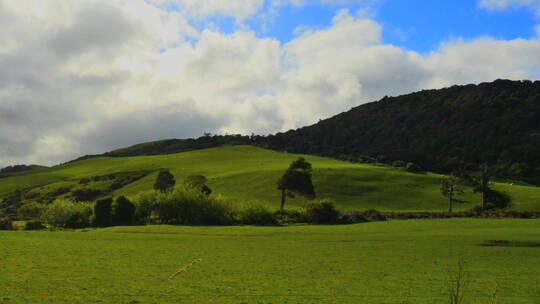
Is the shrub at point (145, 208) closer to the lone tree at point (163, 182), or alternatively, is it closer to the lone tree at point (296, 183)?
the lone tree at point (296, 183)

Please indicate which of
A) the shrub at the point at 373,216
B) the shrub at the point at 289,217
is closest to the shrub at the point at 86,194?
the shrub at the point at 289,217

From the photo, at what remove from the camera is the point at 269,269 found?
38.5 metres

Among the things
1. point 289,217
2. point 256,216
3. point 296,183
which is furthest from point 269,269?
point 296,183

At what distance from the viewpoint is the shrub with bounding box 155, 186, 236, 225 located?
101m

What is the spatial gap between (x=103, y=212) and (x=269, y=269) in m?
72.5

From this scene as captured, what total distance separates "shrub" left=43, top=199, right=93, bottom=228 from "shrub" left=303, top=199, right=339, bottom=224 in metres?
43.6

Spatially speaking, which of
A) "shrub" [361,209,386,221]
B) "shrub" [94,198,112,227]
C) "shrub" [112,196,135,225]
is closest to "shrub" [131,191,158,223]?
"shrub" [112,196,135,225]

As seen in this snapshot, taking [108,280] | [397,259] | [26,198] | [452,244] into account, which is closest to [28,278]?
[108,280]

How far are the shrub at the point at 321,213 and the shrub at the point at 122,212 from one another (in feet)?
114

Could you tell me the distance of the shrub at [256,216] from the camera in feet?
322

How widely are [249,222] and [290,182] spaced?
1183 inches

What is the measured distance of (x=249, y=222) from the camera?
9844 cm

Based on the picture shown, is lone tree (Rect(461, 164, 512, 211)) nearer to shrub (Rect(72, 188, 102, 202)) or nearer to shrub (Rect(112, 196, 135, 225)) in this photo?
shrub (Rect(112, 196, 135, 225))

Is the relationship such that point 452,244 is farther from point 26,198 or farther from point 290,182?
point 26,198
